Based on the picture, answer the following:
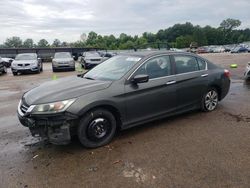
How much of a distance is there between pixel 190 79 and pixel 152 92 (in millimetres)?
1171

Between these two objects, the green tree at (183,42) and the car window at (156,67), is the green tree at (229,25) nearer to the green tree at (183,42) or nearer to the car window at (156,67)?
the green tree at (183,42)

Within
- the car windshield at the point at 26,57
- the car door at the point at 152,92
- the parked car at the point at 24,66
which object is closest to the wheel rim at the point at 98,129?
the car door at the point at 152,92

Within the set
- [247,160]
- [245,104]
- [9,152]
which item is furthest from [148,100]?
[245,104]

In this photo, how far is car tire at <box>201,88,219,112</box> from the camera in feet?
20.7

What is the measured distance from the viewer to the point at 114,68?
5.47 meters

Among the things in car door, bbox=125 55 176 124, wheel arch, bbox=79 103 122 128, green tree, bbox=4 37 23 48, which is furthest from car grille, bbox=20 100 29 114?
green tree, bbox=4 37 23 48

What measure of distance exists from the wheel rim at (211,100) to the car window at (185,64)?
0.74m

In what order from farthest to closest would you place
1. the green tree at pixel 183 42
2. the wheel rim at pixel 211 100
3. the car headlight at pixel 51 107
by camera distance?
the green tree at pixel 183 42 → the wheel rim at pixel 211 100 → the car headlight at pixel 51 107

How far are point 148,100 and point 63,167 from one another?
202 centimetres

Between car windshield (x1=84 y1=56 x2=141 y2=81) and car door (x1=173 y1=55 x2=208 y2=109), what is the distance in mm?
1031

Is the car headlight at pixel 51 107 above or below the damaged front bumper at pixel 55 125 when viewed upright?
above

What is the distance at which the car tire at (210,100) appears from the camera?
249 inches

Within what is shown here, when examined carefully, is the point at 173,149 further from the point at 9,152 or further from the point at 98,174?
the point at 9,152

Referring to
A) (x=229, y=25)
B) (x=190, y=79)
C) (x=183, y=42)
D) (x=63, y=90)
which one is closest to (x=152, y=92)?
(x=190, y=79)
